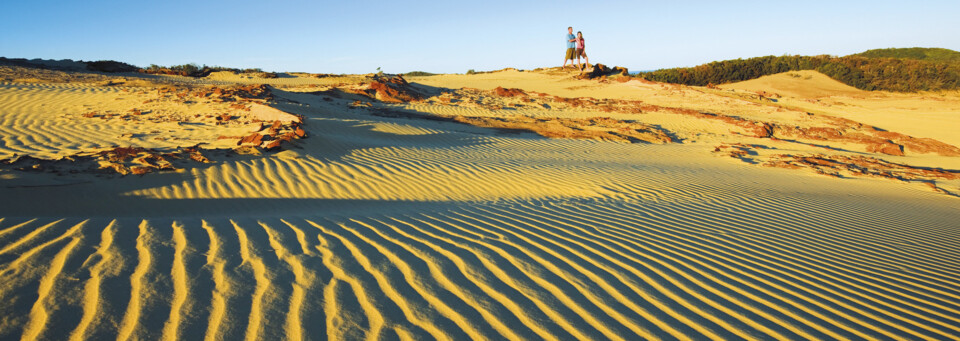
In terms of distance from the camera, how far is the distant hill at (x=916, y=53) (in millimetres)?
36938

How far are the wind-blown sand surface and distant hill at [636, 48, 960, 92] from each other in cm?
2112

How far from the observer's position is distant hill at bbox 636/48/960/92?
24.8 meters

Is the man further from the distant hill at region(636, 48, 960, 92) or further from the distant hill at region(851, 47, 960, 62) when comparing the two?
the distant hill at region(851, 47, 960, 62)

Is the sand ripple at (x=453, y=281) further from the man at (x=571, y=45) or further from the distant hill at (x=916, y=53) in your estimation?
the distant hill at (x=916, y=53)

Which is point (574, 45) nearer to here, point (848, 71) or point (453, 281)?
point (848, 71)

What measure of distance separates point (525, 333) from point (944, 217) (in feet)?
22.7

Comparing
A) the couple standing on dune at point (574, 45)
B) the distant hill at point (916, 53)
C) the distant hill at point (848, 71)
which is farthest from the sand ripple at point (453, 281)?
the distant hill at point (916, 53)

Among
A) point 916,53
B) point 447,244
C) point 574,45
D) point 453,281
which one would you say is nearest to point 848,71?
point 574,45

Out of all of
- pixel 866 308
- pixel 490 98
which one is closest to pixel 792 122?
pixel 490 98

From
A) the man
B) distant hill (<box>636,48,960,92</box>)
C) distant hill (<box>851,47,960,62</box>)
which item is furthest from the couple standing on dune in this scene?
distant hill (<box>851,47,960,62</box>)

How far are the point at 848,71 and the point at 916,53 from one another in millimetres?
21115

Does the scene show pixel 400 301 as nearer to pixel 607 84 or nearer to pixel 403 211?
pixel 403 211

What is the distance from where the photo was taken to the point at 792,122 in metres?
16.1

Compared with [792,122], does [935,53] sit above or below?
above
